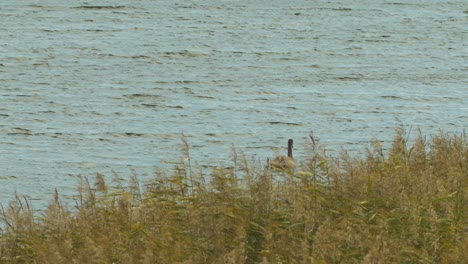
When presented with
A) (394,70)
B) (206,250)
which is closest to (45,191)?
(206,250)

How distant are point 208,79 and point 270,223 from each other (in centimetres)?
833

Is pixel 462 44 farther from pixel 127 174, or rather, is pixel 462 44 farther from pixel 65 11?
pixel 127 174

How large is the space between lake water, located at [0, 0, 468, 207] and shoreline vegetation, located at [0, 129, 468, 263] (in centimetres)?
287

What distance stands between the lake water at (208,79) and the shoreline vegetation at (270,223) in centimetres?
287

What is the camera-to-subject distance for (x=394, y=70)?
14844mm

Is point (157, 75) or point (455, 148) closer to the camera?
point (455, 148)

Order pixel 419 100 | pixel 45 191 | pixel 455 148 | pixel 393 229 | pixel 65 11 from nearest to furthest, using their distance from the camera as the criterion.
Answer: pixel 393 229 → pixel 455 148 → pixel 45 191 → pixel 419 100 → pixel 65 11

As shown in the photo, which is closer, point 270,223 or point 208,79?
point 270,223

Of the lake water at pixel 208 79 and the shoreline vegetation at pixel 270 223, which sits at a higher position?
the lake water at pixel 208 79

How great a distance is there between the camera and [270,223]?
225 inches

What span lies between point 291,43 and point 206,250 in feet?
36.4

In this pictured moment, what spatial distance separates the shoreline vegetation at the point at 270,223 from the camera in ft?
17.0

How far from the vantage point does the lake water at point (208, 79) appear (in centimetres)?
1088

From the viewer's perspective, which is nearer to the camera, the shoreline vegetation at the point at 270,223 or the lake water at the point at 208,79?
the shoreline vegetation at the point at 270,223
